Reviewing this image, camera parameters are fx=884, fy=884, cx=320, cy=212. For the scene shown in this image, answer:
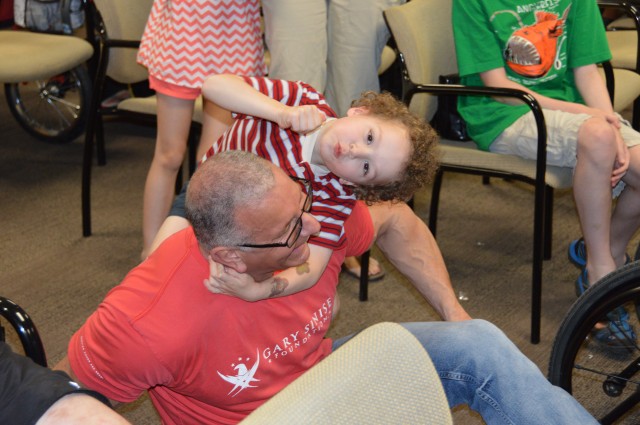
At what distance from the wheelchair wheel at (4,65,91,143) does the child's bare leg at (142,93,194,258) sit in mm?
1340

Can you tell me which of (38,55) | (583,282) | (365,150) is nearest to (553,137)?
(583,282)

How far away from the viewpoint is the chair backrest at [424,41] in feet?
8.30

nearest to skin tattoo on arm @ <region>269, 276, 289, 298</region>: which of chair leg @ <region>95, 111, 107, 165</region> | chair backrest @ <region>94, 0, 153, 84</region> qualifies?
chair backrest @ <region>94, 0, 153, 84</region>

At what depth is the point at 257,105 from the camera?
5.67 ft

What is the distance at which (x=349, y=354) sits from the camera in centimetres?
87

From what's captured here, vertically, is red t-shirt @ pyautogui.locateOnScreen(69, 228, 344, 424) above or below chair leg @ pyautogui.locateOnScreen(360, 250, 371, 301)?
above

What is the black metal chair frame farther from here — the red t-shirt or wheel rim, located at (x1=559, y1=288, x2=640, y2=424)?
wheel rim, located at (x1=559, y1=288, x2=640, y2=424)

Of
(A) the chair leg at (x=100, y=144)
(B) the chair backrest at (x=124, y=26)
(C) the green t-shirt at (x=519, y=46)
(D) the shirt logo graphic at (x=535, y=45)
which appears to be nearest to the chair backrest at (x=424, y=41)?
(C) the green t-shirt at (x=519, y=46)

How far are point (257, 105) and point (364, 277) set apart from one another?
3.50 ft

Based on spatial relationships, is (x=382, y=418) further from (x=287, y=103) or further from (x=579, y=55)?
(x=579, y=55)

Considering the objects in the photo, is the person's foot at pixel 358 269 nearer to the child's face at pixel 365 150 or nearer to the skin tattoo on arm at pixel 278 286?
the child's face at pixel 365 150

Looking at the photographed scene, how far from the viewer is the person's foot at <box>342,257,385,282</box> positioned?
2840mm

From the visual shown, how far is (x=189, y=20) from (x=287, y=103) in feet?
2.33

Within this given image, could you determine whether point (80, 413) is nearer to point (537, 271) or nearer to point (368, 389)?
point (368, 389)
